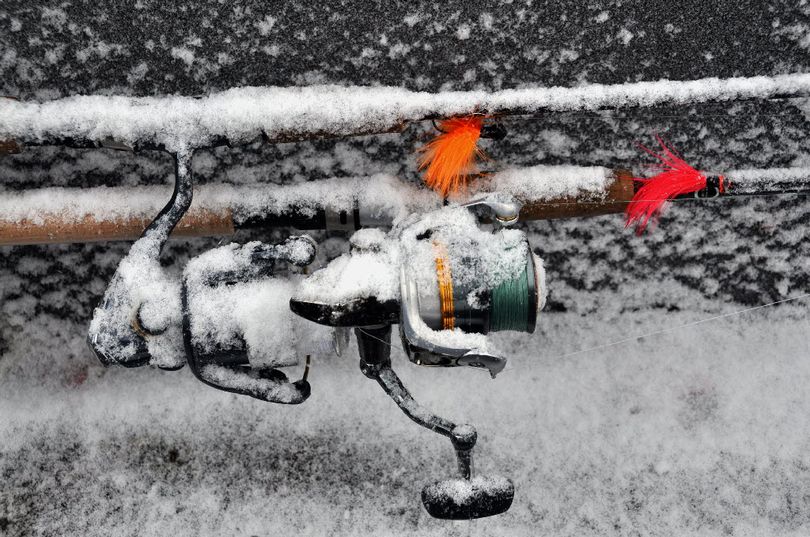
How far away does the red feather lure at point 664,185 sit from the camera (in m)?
1.07

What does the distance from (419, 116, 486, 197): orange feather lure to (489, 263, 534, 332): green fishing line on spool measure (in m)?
0.22

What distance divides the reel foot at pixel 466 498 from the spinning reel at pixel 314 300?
244mm

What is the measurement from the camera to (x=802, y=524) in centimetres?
132

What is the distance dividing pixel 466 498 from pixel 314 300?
441mm

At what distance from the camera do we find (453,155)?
1033 mm

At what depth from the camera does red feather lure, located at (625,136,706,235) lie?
1067mm

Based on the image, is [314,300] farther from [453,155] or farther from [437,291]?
[453,155]

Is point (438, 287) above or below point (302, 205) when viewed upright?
below

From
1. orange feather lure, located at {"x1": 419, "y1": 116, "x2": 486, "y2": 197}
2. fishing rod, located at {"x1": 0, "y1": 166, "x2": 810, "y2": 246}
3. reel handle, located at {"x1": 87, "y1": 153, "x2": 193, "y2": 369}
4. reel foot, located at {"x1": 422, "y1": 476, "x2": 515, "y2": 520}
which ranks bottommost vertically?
reel foot, located at {"x1": 422, "y1": 476, "x2": 515, "y2": 520}

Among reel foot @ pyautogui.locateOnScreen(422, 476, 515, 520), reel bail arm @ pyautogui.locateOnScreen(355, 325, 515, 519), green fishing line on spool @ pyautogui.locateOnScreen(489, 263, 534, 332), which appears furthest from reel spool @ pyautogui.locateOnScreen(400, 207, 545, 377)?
reel foot @ pyautogui.locateOnScreen(422, 476, 515, 520)

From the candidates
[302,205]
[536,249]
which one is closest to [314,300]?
[302,205]

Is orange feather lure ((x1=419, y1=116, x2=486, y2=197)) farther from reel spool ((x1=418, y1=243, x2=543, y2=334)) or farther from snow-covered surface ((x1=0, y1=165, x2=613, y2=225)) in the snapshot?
reel spool ((x1=418, y1=243, x2=543, y2=334))

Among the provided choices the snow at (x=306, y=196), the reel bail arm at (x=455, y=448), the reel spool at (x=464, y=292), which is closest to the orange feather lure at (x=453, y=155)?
the snow at (x=306, y=196)

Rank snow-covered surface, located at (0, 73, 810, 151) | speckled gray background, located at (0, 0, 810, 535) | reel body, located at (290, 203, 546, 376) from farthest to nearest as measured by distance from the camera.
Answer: speckled gray background, located at (0, 0, 810, 535) < snow-covered surface, located at (0, 73, 810, 151) < reel body, located at (290, 203, 546, 376)
